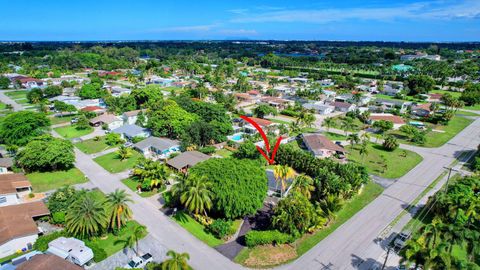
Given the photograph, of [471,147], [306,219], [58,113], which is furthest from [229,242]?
[58,113]

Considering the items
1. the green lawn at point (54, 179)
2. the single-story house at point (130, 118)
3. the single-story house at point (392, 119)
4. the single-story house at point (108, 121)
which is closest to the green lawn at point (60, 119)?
the single-story house at point (108, 121)

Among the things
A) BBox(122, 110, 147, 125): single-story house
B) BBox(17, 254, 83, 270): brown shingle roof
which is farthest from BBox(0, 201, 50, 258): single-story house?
BBox(122, 110, 147, 125): single-story house

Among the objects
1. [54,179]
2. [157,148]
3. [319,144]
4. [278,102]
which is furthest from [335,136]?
[54,179]

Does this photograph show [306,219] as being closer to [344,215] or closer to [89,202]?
[344,215]

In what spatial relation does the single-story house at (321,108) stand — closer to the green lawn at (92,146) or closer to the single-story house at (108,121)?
the single-story house at (108,121)

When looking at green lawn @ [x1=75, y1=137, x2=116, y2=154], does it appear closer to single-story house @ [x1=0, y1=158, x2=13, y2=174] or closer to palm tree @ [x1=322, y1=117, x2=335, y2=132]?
single-story house @ [x1=0, y1=158, x2=13, y2=174]

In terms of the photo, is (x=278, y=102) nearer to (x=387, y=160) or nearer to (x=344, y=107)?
(x=344, y=107)
